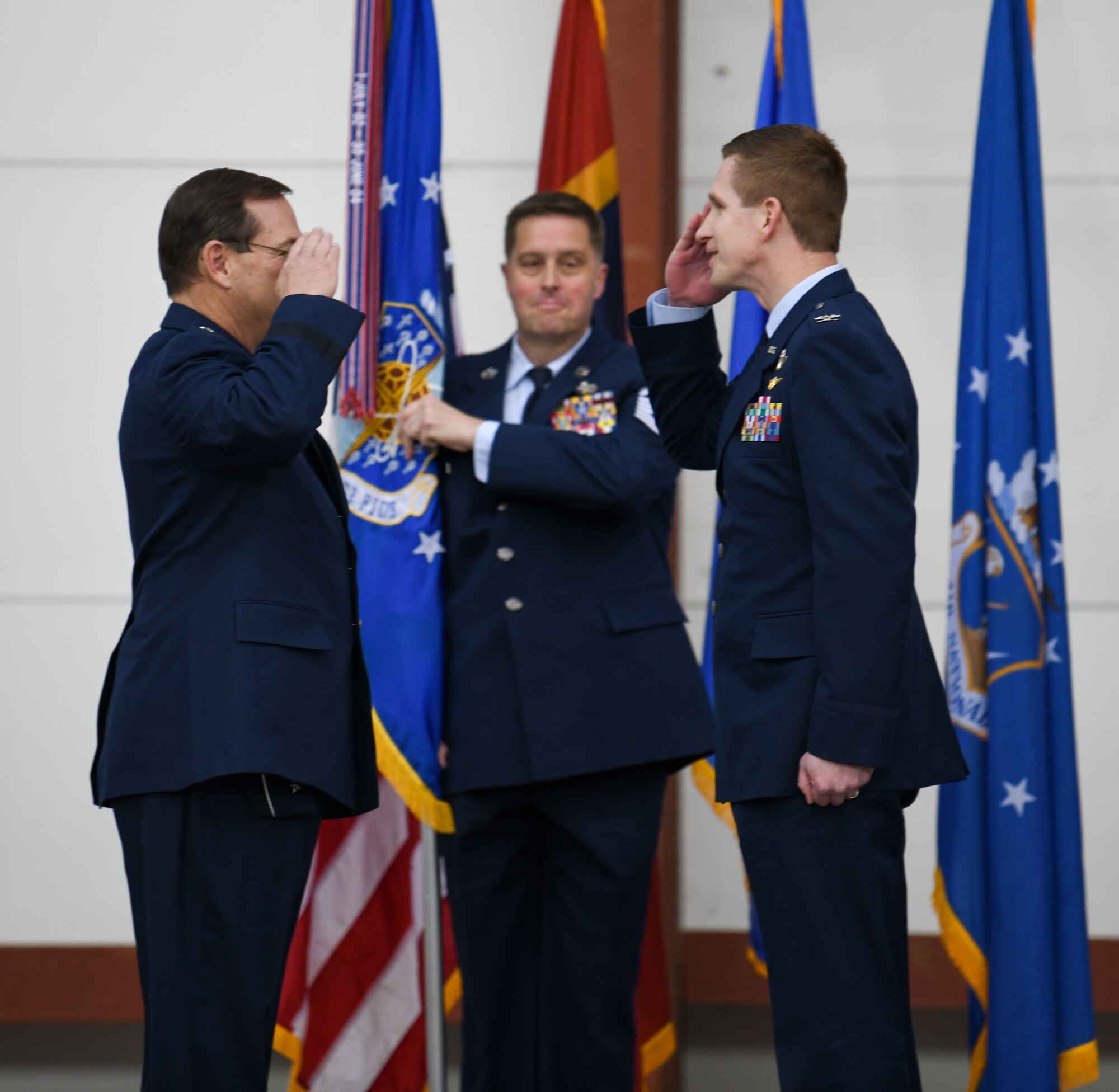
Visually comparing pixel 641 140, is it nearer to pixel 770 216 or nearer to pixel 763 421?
pixel 770 216

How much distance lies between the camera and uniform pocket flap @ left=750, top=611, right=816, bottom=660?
5.12ft

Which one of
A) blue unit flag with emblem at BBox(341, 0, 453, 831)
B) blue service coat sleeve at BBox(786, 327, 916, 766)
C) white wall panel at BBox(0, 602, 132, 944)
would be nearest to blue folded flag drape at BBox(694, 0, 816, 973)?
blue unit flag with emblem at BBox(341, 0, 453, 831)

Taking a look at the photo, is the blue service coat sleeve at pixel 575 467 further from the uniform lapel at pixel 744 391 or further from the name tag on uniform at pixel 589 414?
the uniform lapel at pixel 744 391

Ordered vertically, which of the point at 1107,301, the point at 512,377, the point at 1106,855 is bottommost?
the point at 1106,855

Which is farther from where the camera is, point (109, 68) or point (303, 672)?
point (109, 68)

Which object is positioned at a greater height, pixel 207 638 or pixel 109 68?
pixel 109 68

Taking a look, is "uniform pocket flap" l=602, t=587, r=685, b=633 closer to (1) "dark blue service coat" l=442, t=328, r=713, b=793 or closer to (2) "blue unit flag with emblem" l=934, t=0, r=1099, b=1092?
(1) "dark blue service coat" l=442, t=328, r=713, b=793

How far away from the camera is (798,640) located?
1.56 metres

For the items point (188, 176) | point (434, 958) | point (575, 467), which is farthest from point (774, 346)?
point (188, 176)

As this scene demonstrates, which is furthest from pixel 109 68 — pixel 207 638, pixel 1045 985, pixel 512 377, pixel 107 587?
pixel 1045 985

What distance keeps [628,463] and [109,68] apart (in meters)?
1.86

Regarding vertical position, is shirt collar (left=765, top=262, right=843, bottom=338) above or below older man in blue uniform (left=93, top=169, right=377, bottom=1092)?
above

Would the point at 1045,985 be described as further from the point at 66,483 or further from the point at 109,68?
the point at 109,68

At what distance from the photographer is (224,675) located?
5.34ft
